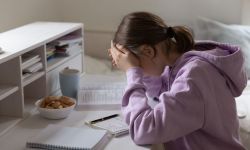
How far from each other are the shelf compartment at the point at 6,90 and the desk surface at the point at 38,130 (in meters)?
0.12

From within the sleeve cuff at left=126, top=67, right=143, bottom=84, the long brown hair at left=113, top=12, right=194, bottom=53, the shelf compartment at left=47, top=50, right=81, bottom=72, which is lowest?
the shelf compartment at left=47, top=50, right=81, bottom=72

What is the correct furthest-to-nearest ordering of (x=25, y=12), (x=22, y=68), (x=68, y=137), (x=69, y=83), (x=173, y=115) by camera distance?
1. (x=25, y=12)
2. (x=69, y=83)
3. (x=22, y=68)
4. (x=68, y=137)
5. (x=173, y=115)

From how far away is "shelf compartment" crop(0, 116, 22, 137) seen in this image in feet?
4.47

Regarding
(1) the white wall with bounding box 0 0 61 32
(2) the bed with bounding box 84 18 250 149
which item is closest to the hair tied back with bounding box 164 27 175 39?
(2) the bed with bounding box 84 18 250 149

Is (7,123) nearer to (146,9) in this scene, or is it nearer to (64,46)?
(64,46)

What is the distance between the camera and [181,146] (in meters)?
1.32

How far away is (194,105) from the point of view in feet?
3.76

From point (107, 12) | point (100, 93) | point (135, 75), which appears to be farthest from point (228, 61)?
point (107, 12)

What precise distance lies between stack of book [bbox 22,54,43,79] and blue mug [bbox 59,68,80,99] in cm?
→ 10

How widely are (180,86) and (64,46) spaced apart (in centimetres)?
83

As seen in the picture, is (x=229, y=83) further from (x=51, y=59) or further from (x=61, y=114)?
(x=51, y=59)

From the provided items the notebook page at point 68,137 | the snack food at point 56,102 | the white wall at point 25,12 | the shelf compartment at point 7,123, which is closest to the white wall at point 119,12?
the white wall at point 25,12

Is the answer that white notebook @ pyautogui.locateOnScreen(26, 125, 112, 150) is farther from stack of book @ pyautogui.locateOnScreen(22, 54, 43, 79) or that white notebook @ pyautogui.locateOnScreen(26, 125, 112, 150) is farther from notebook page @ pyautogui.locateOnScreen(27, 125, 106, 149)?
stack of book @ pyautogui.locateOnScreen(22, 54, 43, 79)

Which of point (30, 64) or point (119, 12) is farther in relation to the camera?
point (119, 12)
